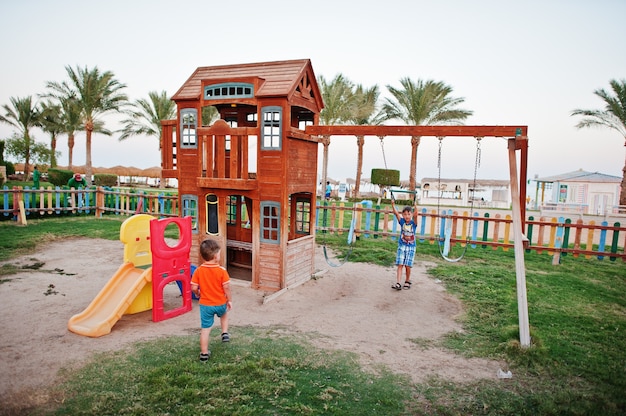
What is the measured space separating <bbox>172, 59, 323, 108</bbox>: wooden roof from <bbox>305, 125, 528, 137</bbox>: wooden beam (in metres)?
1.14

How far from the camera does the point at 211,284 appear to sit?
17.4 ft

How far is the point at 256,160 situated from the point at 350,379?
5.36 metres

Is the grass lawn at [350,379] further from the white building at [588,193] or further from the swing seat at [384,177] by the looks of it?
the swing seat at [384,177]

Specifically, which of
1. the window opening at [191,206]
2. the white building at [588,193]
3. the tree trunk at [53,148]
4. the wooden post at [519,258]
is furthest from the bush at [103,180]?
the wooden post at [519,258]

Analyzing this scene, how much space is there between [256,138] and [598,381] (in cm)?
720

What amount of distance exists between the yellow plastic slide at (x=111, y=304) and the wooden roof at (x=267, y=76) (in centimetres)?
443

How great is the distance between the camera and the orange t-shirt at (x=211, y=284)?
530 centimetres

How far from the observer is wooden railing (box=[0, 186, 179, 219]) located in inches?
635

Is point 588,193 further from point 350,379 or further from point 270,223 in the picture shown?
point 350,379

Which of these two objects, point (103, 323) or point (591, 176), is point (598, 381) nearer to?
point (103, 323)

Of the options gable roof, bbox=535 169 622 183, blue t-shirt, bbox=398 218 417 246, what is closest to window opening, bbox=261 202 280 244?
blue t-shirt, bbox=398 218 417 246

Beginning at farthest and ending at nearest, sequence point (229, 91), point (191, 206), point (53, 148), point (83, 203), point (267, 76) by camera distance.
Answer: point (53, 148)
point (83, 203)
point (191, 206)
point (267, 76)
point (229, 91)

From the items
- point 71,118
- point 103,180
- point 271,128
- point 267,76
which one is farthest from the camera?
point 103,180

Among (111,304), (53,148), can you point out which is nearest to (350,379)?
(111,304)
